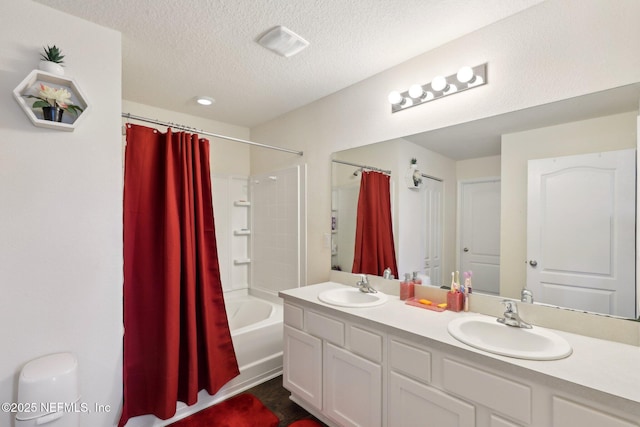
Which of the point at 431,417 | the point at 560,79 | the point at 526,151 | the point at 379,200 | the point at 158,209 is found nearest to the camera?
the point at 431,417

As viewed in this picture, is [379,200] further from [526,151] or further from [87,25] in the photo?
[87,25]

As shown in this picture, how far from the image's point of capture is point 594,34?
1356 mm

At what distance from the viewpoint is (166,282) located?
189 centimetres

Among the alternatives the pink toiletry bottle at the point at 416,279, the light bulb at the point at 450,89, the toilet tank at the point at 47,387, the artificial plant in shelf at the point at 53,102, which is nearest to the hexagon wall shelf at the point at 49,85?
the artificial plant in shelf at the point at 53,102

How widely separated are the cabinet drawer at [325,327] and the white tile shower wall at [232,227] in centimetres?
175

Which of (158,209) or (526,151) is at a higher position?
(526,151)

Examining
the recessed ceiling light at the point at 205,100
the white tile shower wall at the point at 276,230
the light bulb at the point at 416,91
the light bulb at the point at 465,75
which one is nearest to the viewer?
the light bulb at the point at 465,75

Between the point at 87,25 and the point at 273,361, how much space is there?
268 cm

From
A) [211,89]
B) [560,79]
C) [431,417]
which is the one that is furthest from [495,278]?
[211,89]

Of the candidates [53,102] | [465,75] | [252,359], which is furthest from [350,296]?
[53,102]

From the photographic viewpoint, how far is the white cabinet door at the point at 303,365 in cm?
187

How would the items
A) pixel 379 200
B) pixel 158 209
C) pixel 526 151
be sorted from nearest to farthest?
1. pixel 526 151
2. pixel 158 209
3. pixel 379 200

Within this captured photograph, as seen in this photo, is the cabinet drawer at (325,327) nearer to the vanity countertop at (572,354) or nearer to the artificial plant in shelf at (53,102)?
the vanity countertop at (572,354)

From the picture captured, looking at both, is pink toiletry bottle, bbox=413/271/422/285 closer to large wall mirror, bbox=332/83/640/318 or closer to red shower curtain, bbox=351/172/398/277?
large wall mirror, bbox=332/83/640/318
